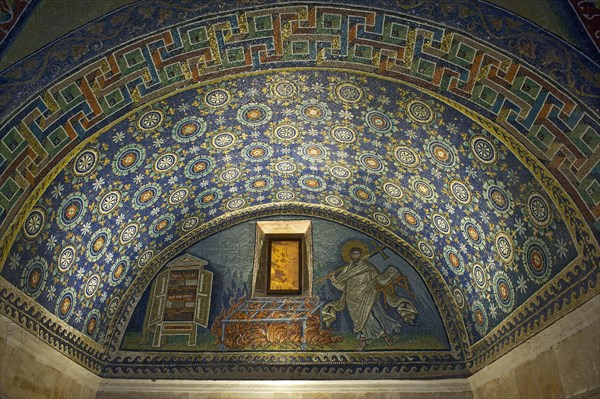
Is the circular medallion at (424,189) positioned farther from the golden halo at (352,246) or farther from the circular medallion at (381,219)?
the golden halo at (352,246)

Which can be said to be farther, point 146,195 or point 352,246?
point 352,246

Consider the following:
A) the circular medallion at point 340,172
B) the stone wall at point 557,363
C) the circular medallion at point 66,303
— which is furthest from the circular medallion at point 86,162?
the stone wall at point 557,363

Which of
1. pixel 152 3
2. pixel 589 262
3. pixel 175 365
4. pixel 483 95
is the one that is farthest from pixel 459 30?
pixel 175 365

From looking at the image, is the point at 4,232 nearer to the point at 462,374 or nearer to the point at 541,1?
the point at 541,1

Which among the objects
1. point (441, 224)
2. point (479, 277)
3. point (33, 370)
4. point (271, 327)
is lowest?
point (33, 370)

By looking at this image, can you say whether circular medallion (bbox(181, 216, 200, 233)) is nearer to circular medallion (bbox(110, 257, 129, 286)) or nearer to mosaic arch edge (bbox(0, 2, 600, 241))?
circular medallion (bbox(110, 257, 129, 286))

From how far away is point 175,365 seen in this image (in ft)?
30.3

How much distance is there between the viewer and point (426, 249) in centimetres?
980

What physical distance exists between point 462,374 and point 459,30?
5.48 m

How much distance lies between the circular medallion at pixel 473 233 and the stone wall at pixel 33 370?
20.2ft

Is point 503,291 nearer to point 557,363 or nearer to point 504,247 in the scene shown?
point 504,247

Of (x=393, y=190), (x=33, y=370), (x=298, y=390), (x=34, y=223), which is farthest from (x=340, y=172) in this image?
(x=33, y=370)

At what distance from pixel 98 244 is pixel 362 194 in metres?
4.33

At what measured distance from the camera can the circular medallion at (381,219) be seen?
9977 mm
